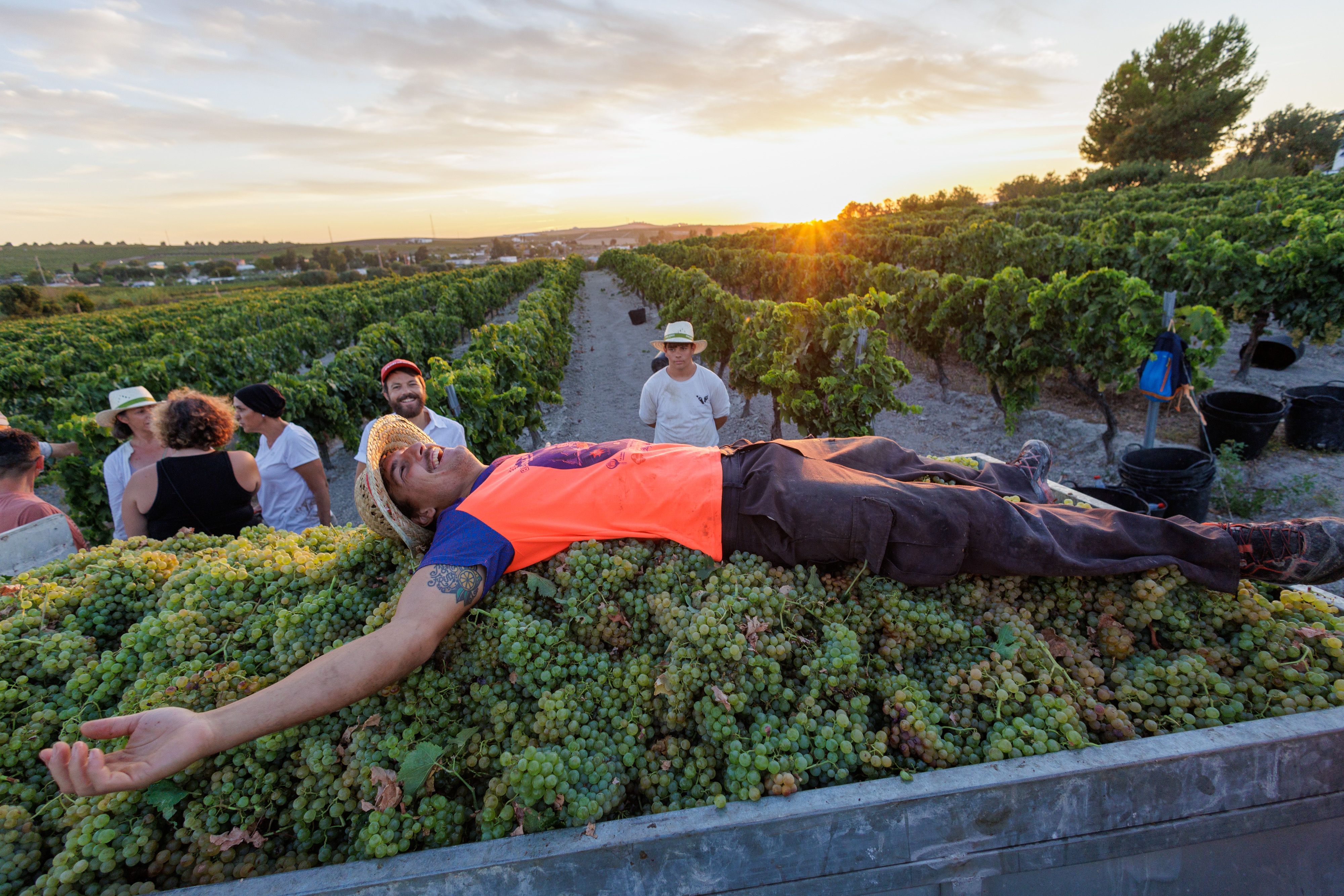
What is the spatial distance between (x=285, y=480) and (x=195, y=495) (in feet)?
2.37

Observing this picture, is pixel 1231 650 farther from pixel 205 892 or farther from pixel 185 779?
pixel 185 779

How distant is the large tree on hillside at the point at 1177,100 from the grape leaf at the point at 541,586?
60.5 metres

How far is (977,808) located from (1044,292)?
7.78 metres

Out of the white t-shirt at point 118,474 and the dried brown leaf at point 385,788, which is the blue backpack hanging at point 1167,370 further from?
the white t-shirt at point 118,474

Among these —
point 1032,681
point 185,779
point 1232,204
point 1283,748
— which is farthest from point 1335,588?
point 1232,204

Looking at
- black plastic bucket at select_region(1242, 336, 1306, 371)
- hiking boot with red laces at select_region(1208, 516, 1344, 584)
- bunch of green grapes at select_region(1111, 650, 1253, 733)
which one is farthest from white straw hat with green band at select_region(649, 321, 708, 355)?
black plastic bucket at select_region(1242, 336, 1306, 371)

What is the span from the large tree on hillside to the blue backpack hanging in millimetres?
53885

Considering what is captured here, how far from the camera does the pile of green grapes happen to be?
171 centimetres

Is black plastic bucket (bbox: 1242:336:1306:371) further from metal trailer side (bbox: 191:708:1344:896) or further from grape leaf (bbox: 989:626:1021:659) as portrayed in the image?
grape leaf (bbox: 989:626:1021:659)

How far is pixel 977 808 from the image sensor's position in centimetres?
162

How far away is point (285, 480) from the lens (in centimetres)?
413

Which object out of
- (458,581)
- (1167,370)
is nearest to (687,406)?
(458,581)

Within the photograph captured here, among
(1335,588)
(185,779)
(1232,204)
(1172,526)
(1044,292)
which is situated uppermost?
(1232,204)

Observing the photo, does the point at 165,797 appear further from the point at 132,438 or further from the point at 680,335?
the point at 680,335
